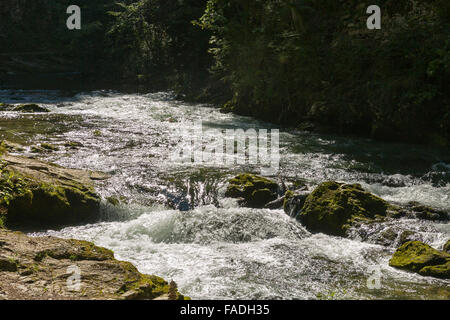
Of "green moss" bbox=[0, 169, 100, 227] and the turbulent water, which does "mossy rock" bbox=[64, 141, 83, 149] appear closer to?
the turbulent water

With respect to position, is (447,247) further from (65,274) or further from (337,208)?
Answer: (65,274)

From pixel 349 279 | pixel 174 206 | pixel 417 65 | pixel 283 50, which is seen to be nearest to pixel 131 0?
pixel 283 50

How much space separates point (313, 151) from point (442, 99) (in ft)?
12.8

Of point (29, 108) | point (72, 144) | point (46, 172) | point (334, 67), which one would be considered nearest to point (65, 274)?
point (46, 172)

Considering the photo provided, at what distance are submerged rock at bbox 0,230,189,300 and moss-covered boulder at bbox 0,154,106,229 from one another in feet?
4.73

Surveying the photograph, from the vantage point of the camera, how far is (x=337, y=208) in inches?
255

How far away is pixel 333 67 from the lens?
1374cm

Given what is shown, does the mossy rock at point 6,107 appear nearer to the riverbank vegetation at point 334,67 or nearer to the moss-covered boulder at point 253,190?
the riverbank vegetation at point 334,67

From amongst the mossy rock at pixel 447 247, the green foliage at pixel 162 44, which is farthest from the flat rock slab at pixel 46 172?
the green foliage at pixel 162 44

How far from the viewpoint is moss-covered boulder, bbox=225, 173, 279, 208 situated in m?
7.51

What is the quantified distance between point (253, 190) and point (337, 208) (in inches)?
68.1
